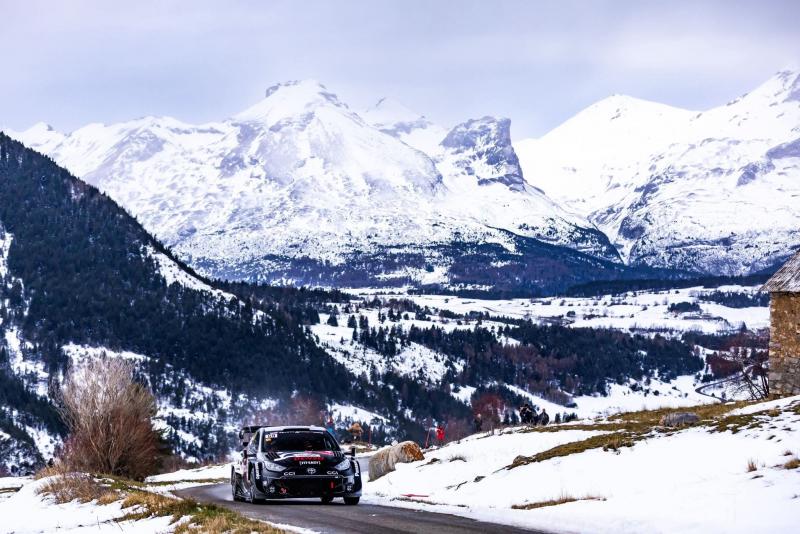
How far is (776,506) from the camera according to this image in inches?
728

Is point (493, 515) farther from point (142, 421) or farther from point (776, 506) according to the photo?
point (142, 421)

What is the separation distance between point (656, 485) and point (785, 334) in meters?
24.8

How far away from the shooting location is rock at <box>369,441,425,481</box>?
151 feet

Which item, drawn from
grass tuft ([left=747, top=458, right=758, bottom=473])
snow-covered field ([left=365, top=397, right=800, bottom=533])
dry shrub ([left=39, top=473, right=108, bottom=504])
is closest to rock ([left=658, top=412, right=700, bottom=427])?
snow-covered field ([left=365, top=397, right=800, bottom=533])

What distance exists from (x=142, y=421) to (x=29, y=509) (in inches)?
1723

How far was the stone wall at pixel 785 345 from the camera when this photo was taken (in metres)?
45.2

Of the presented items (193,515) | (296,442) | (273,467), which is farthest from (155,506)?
(296,442)

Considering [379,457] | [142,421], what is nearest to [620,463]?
[379,457]

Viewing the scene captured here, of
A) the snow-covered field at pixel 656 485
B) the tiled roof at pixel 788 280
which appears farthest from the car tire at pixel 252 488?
the tiled roof at pixel 788 280

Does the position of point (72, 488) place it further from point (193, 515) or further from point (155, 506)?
point (193, 515)

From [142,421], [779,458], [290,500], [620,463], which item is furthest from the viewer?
[142,421]

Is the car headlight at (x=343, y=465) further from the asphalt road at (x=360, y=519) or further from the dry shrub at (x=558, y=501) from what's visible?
the dry shrub at (x=558, y=501)

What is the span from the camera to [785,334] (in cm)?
4606

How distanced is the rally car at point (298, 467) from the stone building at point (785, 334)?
2307cm
